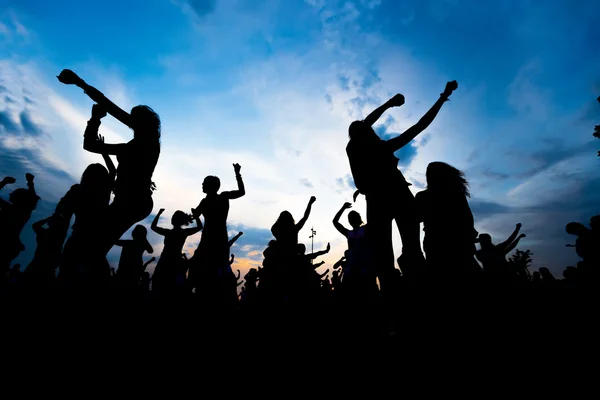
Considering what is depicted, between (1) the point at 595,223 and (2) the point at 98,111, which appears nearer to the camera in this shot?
(2) the point at 98,111

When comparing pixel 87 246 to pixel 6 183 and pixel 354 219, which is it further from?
pixel 6 183

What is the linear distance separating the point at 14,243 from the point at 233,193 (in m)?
4.72

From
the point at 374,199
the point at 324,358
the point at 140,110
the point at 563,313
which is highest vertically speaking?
the point at 140,110

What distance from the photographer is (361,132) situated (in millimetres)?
3666

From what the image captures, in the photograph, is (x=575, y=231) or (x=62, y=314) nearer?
(x=62, y=314)

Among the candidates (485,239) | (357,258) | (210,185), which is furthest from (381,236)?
(485,239)

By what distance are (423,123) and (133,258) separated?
703 centimetres

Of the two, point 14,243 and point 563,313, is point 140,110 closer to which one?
point 14,243

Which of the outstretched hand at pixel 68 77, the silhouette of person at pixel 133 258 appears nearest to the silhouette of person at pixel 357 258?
the outstretched hand at pixel 68 77

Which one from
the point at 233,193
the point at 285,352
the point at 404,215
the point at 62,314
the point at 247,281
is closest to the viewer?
the point at 285,352

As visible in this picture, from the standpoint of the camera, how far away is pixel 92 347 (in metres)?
2.28

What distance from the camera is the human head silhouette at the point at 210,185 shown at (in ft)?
17.0

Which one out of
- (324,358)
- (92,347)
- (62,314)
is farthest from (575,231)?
(62,314)

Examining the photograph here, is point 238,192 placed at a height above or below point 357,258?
above
